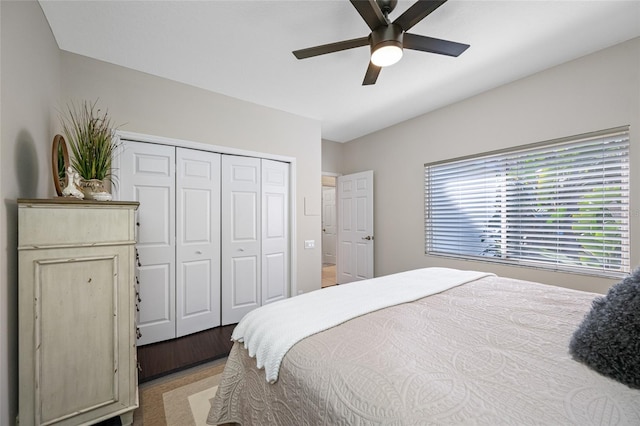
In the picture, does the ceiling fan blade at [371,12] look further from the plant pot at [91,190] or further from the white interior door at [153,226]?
the white interior door at [153,226]

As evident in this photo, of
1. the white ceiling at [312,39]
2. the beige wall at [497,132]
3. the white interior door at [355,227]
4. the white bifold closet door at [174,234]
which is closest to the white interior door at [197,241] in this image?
the white bifold closet door at [174,234]

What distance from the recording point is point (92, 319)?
1380 mm

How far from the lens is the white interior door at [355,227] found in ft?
13.6

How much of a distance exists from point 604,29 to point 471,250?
2184mm

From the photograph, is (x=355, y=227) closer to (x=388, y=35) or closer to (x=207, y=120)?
(x=207, y=120)

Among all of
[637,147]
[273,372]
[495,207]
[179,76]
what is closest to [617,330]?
[273,372]

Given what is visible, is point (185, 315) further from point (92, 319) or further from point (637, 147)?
point (637, 147)

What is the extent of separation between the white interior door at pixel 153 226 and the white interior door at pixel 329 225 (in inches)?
192

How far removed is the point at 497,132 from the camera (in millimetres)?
2801

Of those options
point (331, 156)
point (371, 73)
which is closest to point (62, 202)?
point (371, 73)

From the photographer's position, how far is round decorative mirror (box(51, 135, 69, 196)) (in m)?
1.49

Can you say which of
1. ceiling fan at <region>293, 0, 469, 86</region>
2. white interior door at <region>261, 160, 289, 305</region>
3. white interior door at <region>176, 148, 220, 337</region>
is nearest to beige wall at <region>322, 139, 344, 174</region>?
white interior door at <region>261, 160, 289, 305</region>

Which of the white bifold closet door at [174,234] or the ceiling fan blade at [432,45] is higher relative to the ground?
the ceiling fan blade at [432,45]

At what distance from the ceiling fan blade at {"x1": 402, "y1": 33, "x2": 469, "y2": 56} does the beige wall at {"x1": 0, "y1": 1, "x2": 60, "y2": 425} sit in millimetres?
2107
